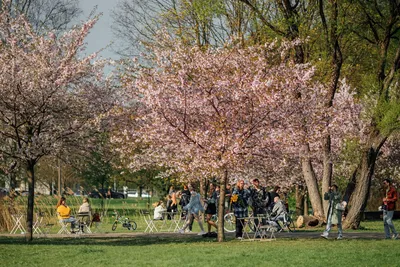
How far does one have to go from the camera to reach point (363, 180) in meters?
31.6

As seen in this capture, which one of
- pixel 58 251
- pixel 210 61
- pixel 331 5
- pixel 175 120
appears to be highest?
pixel 331 5

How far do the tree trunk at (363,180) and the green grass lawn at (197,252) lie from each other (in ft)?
24.3

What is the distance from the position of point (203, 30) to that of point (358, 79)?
11741 mm

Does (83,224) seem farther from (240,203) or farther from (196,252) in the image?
(196,252)

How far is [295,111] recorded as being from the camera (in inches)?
1024

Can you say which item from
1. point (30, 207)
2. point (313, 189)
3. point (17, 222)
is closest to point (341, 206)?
point (30, 207)

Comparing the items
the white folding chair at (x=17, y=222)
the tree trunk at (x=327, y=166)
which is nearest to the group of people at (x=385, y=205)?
the tree trunk at (x=327, y=166)

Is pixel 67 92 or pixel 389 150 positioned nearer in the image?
pixel 67 92

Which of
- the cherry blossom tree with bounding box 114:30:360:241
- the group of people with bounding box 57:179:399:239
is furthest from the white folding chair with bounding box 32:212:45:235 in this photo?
the cherry blossom tree with bounding box 114:30:360:241

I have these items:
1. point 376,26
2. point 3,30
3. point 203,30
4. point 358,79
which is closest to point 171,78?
point 3,30

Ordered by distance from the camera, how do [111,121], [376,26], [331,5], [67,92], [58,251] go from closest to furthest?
[58,251] → [67,92] → [111,121] → [331,5] → [376,26]

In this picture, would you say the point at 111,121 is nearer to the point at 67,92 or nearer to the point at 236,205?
the point at 67,92

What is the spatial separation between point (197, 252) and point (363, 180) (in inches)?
509

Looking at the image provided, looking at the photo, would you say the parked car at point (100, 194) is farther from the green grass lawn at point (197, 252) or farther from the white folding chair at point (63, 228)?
the green grass lawn at point (197, 252)
